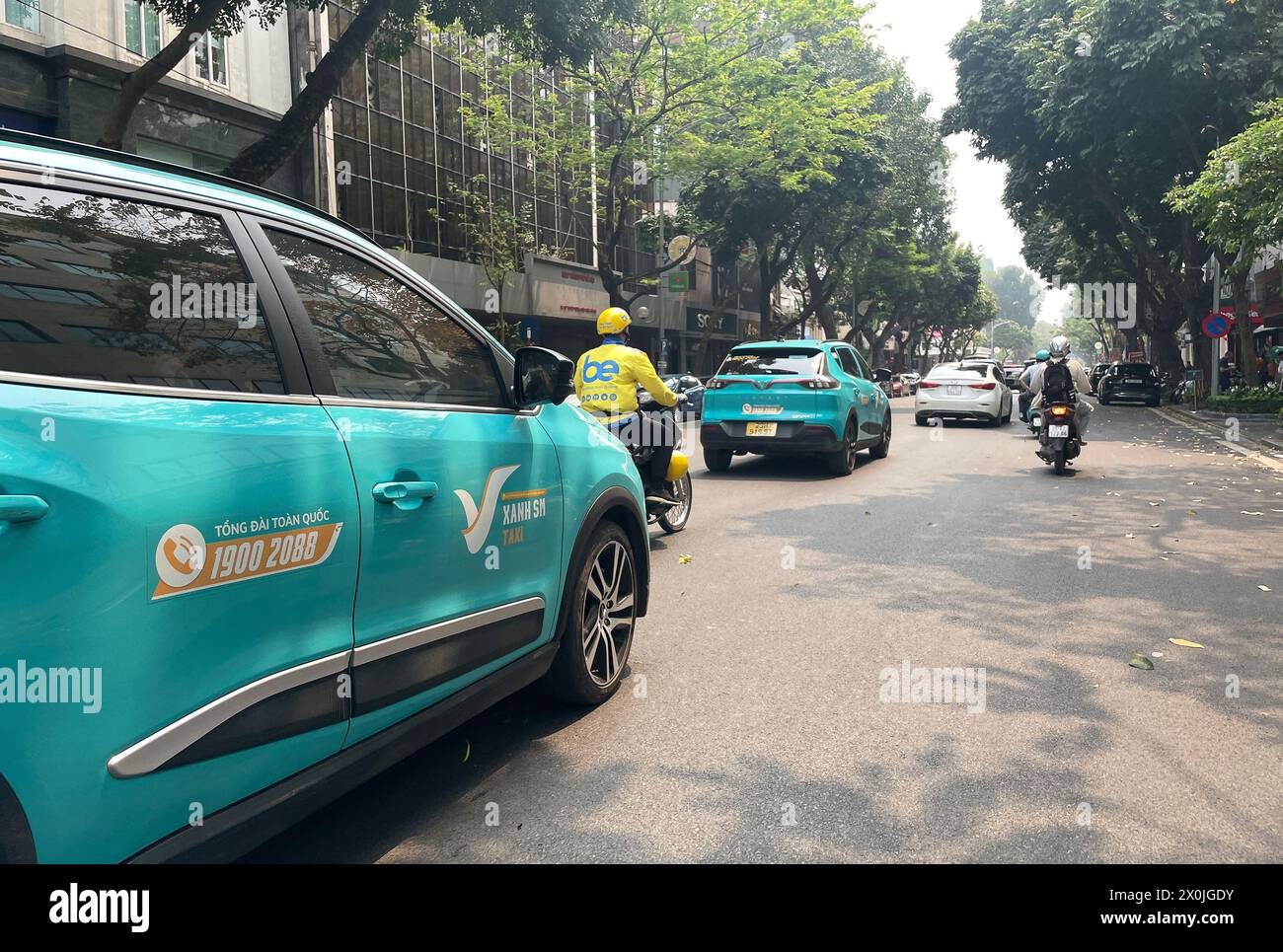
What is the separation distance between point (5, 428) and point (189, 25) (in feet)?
34.4

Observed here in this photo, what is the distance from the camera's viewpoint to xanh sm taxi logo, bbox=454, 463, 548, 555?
3.25 m

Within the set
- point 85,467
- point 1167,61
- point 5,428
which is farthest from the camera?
point 1167,61

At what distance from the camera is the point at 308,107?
11297 mm

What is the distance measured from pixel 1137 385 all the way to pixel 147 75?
3147cm

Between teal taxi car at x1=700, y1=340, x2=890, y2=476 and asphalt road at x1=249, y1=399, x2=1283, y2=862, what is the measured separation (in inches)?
176

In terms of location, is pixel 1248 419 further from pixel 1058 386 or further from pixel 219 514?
pixel 219 514

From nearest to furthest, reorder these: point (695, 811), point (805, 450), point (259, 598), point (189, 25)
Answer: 1. point (259, 598)
2. point (695, 811)
3. point (189, 25)
4. point (805, 450)

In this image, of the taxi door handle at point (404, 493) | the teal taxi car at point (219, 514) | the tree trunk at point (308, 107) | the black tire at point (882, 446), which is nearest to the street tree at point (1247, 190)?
the black tire at point (882, 446)

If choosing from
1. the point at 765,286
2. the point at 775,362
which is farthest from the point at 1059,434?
the point at 765,286

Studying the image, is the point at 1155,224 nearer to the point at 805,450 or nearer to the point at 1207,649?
the point at 805,450

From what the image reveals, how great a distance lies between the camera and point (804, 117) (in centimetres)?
2561

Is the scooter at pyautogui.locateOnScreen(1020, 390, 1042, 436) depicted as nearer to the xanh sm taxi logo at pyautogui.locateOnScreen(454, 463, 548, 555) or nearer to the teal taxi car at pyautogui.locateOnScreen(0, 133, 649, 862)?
the xanh sm taxi logo at pyautogui.locateOnScreen(454, 463, 548, 555)
